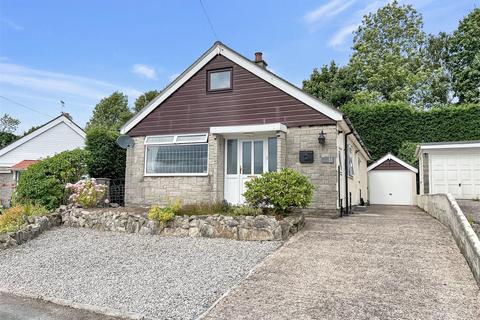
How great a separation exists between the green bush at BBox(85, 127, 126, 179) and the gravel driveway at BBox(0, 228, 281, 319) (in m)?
5.61

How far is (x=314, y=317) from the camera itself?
12.7ft

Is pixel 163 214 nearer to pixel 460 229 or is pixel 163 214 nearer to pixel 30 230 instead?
pixel 30 230

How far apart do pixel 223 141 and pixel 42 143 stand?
1796cm

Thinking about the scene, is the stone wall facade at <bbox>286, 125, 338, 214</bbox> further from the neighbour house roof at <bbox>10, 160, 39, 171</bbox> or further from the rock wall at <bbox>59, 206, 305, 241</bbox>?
the neighbour house roof at <bbox>10, 160, 39, 171</bbox>

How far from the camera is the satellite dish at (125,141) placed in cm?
1259

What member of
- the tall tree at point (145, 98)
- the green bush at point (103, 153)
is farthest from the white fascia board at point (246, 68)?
the tall tree at point (145, 98)

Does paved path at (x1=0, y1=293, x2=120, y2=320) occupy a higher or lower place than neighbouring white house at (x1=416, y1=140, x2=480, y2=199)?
lower

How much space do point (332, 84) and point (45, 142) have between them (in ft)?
74.2

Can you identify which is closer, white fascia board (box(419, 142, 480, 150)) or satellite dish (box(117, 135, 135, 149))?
satellite dish (box(117, 135, 135, 149))

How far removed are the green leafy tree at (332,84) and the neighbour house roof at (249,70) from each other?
1639 cm

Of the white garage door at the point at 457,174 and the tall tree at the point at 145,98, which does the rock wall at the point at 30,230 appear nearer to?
the white garage door at the point at 457,174

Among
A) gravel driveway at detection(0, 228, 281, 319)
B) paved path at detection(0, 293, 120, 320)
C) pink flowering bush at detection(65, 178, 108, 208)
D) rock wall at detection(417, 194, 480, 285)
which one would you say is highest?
pink flowering bush at detection(65, 178, 108, 208)

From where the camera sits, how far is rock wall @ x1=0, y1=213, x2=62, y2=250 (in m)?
8.06

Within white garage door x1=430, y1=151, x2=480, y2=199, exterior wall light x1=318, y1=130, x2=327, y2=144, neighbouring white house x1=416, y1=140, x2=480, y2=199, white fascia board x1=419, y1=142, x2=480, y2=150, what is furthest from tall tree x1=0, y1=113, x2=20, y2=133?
white garage door x1=430, y1=151, x2=480, y2=199
